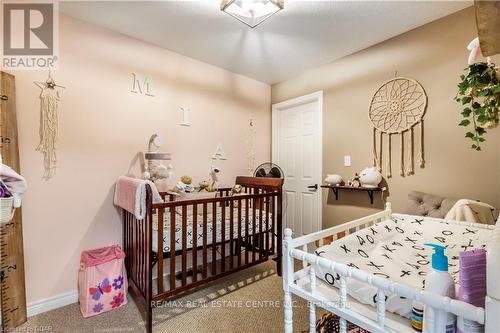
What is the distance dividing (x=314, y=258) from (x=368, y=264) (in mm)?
279

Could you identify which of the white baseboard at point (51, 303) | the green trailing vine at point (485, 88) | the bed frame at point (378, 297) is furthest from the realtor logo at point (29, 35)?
the green trailing vine at point (485, 88)

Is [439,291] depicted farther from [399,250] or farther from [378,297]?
[399,250]

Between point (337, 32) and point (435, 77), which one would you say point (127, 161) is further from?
point (435, 77)

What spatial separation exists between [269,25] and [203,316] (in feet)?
7.99

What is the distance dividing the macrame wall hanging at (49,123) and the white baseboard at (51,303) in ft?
3.09

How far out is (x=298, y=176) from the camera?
3213 mm

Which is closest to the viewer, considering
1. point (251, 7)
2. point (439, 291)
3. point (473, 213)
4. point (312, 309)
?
point (439, 291)

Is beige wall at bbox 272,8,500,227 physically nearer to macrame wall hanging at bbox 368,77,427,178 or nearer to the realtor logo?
macrame wall hanging at bbox 368,77,427,178

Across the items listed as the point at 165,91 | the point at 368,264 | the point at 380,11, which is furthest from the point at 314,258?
the point at 165,91

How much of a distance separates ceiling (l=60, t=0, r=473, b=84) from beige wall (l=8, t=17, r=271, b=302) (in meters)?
0.20

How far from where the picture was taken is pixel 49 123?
6.02 feet

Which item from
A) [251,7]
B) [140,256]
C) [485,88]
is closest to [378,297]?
[485,88]

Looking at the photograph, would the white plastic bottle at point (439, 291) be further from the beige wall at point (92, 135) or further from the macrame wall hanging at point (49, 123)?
the macrame wall hanging at point (49, 123)

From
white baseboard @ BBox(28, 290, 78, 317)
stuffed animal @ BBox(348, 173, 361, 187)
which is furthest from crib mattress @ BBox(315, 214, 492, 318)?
white baseboard @ BBox(28, 290, 78, 317)
